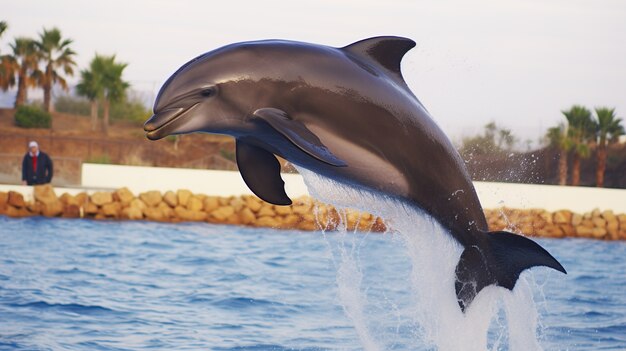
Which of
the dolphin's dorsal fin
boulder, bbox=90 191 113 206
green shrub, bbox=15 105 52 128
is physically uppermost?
green shrub, bbox=15 105 52 128

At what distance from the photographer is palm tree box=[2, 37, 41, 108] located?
3934 centimetres

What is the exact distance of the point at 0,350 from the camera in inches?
361

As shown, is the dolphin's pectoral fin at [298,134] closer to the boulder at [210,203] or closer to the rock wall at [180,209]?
the rock wall at [180,209]

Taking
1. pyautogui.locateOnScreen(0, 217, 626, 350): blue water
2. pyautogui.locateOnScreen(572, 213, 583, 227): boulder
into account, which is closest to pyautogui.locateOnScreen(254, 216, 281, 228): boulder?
pyautogui.locateOnScreen(0, 217, 626, 350): blue water

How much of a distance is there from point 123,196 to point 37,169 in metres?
2.07

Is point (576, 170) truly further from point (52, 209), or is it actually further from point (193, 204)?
point (52, 209)

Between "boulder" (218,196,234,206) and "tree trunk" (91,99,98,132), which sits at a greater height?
"tree trunk" (91,99,98,132)

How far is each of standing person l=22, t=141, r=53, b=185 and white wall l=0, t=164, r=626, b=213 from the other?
2792 mm

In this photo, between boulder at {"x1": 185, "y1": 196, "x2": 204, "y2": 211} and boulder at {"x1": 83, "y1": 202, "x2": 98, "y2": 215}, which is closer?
boulder at {"x1": 83, "y1": 202, "x2": 98, "y2": 215}

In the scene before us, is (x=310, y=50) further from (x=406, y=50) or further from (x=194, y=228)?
(x=194, y=228)

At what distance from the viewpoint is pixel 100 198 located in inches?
824

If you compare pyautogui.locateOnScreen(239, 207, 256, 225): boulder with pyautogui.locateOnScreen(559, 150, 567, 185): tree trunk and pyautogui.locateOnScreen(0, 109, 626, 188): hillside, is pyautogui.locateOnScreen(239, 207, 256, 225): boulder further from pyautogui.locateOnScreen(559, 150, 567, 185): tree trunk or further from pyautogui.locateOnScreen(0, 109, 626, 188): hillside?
pyautogui.locateOnScreen(559, 150, 567, 185): tree trunk

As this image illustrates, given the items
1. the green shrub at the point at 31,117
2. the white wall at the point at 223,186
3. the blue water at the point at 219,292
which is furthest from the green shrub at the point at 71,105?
the blue water at the point at 219,292

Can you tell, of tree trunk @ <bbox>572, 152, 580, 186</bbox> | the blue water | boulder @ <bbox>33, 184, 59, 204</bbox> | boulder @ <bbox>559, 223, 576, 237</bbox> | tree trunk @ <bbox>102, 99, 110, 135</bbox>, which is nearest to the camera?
the blue water
